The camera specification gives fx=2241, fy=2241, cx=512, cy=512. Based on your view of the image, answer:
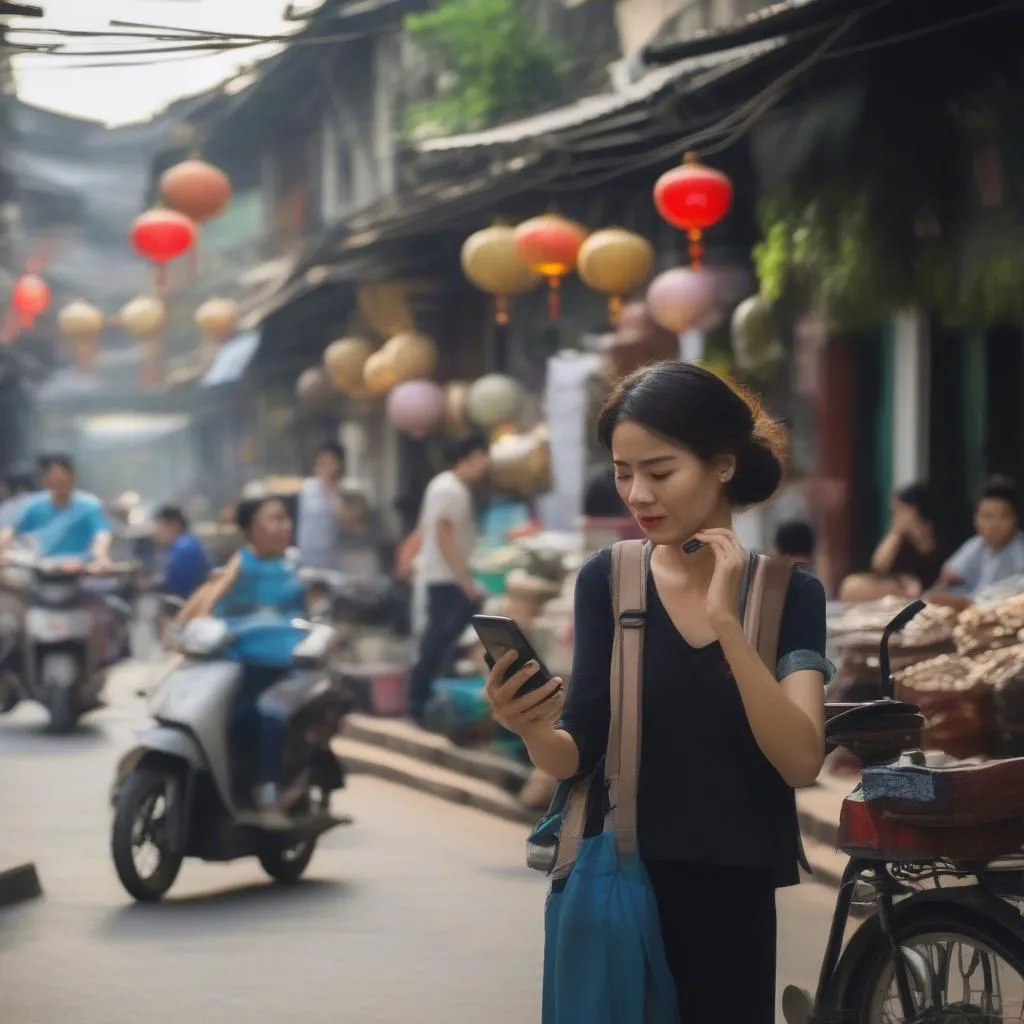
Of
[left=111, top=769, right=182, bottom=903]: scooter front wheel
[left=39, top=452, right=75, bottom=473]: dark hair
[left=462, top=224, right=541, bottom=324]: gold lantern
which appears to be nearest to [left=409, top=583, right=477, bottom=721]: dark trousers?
[left=462, top=224, right=541, bottom=324]: gold lantern

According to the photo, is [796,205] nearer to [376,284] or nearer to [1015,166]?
[1015,166]

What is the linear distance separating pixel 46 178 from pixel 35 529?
35259 mm

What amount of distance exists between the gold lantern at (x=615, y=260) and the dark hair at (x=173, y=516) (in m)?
6.59

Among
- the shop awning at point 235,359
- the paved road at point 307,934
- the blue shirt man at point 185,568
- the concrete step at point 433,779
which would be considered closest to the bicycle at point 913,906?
the paved road at point 307,934

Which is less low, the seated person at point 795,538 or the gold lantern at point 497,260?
the gold lantern at point 497,260

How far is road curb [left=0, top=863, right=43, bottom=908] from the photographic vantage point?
29.0 feet

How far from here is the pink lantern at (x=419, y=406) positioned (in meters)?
20.8

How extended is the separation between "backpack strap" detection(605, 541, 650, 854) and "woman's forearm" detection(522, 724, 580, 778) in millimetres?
63

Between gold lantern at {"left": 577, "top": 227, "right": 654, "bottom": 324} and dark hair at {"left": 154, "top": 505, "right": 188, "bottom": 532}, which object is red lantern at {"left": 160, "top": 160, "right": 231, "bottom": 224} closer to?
gold lantern at {"left": 577, "top": 227, "right": 654, "bottom": 324}

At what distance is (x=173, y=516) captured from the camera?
2020cm

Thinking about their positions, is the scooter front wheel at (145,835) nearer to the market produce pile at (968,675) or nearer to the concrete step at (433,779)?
the concrete step at (433,779)

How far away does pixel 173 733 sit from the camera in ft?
29.8

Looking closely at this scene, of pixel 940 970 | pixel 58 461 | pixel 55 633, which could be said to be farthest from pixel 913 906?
pixel 58 461

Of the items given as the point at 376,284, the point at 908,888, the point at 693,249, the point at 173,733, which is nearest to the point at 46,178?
the point at 376,284
